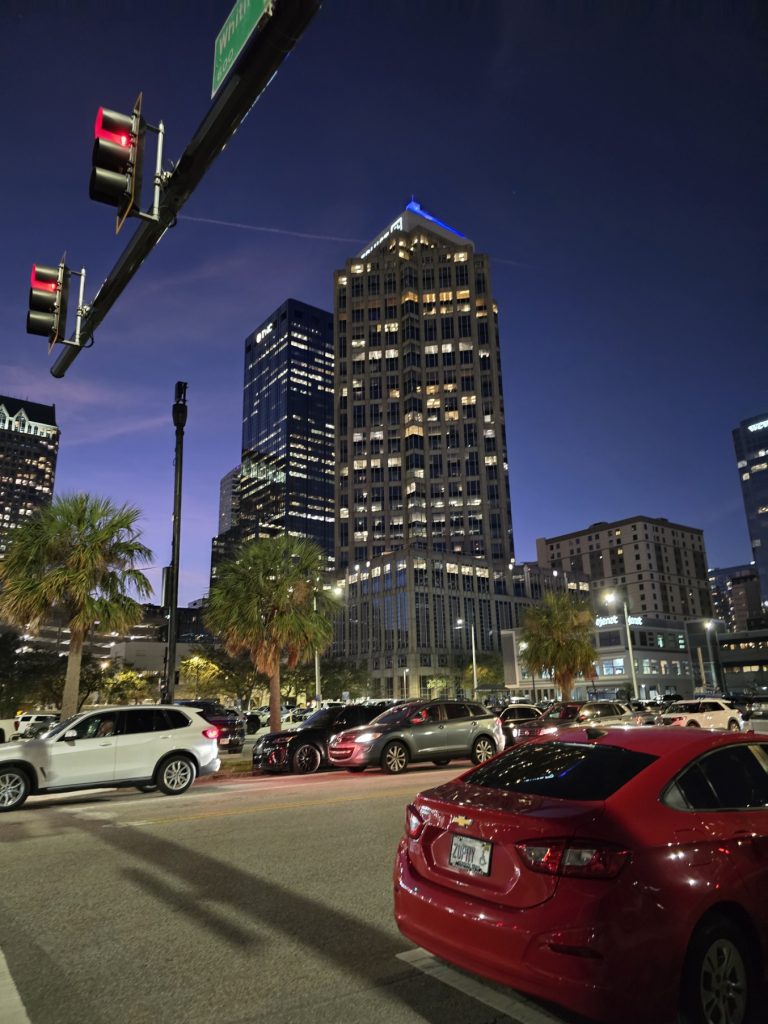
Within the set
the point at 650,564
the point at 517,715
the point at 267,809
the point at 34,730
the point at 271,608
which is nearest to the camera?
the point at 267,809

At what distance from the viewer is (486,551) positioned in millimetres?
143875

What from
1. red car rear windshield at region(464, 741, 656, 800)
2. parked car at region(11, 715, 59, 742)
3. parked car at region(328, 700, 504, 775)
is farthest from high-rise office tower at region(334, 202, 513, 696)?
red car rear windshield at region(464, 741, 656, 800)

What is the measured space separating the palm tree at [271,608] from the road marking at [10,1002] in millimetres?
20704

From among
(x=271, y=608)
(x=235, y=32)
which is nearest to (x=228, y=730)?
(x=271, y=608)

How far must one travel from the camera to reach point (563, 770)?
4.36m

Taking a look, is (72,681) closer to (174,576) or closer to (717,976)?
(174,576)

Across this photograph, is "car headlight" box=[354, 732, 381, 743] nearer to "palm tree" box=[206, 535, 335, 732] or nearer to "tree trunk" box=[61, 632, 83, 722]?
"tree trunk" box=[61, 632, 83, 722]

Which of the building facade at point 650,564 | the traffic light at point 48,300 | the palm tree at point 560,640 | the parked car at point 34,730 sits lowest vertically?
the parked car at point 34,730

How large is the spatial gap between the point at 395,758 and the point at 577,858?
1311cm

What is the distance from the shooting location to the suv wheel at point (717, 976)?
3.25 meters

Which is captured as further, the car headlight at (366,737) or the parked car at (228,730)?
the parked car at (228,730)

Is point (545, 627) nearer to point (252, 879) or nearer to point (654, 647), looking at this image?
point (252, 879)

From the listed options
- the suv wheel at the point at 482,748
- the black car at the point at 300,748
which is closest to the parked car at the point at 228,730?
the black car at the point at 300,748

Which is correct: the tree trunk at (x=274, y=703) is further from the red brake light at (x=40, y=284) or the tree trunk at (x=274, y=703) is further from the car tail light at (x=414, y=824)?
the car tail light at (x=414, y=824)
